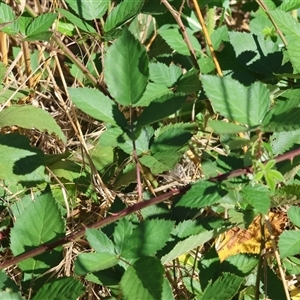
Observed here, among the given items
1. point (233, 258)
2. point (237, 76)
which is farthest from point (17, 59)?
point (233, 258)

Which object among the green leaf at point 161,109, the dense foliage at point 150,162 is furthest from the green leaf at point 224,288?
the green leaf at point 161,109

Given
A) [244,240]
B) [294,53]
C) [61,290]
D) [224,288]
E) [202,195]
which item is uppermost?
[294,53]

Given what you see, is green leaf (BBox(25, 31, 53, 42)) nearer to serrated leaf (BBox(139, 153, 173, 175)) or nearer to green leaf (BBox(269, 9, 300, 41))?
serrated leaf (BBox(139, 153, 173, 175))

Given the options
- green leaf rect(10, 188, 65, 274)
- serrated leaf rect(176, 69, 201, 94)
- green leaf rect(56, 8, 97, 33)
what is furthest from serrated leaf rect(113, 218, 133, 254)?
green leaf rect(56, 8, 97, 33)

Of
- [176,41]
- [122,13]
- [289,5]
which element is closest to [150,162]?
[122,13]

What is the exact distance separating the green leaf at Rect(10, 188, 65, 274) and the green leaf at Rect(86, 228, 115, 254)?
13 centimetres

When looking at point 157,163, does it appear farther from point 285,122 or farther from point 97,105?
point 285,122

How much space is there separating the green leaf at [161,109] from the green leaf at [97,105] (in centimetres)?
5

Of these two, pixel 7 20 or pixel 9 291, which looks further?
pixel 7 20

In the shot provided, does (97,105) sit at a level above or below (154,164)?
above

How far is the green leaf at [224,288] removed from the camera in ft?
3.49

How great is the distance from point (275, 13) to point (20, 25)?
61cm

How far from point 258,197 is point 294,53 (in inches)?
19.0

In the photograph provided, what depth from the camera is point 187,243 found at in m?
1.12
